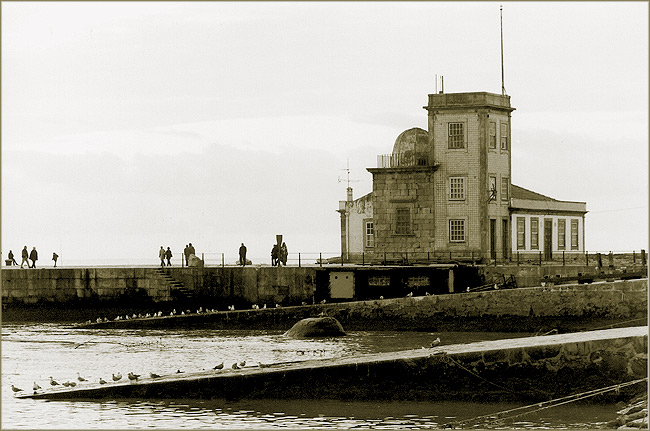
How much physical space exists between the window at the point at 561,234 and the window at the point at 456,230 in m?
7.66

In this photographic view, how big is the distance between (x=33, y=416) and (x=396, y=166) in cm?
3045

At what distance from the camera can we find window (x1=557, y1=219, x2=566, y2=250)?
52000 mm

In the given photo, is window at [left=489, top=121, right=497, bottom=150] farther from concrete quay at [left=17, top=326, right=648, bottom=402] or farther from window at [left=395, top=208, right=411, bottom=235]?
concrete quay at [left=17, top=326, right=648, bottom=402]

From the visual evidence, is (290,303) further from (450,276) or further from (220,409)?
(220,409)

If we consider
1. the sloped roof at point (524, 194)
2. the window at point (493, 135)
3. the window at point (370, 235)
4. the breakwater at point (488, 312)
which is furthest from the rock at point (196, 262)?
the sloped roof at point (524, 194)

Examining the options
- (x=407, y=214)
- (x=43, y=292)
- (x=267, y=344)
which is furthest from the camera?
(x=407, y=214)

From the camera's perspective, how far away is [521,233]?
48.7 metres

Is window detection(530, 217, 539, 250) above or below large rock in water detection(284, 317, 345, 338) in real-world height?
above

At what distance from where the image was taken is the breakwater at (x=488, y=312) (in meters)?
33.8

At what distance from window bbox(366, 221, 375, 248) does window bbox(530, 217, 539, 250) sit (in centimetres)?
684

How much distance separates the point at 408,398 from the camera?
19.0m

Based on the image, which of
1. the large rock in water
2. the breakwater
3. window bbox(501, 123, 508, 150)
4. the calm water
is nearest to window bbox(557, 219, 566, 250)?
window bbox(501, 123, 508, 150)

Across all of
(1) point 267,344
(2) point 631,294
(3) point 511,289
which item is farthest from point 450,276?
(1) point 267,344

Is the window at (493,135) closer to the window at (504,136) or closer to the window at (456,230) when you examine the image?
the window at (504,136)
